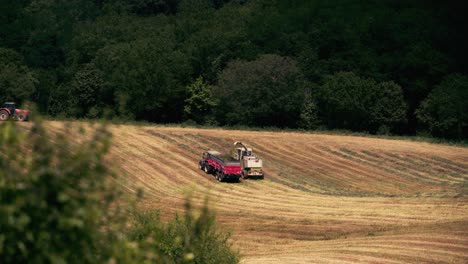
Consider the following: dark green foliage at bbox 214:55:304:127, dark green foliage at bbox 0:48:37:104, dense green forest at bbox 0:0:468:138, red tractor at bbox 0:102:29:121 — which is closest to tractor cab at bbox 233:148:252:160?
red tractor at bbox 0:102:29:121

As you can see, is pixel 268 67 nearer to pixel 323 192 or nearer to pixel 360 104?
pixel 360 104

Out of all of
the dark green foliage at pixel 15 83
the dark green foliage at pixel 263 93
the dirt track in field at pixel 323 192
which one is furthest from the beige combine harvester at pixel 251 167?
the dark green foliage at pixel 15 83

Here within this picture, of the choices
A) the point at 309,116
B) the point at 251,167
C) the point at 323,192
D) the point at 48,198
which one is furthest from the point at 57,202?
the point at 309,116

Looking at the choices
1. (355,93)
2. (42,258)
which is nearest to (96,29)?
(355,93)

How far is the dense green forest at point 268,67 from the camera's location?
313 ft

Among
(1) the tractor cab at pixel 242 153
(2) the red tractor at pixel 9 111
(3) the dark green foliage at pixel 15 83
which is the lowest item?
(1) the tractor cab at pixel 242 153

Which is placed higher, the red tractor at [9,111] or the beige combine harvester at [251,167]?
the red tractor at [9,111]

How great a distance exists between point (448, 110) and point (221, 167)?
41159 mm

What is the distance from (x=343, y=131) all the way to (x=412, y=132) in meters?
15.5

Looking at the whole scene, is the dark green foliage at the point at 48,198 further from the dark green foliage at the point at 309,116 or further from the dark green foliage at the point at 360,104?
the dark green foliage at the point at 360,104

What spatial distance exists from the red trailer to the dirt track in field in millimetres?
632

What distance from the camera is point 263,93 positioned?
9425cm

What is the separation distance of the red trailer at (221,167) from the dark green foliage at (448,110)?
37850mm

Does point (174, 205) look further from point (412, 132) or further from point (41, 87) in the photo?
point (41, 87)
